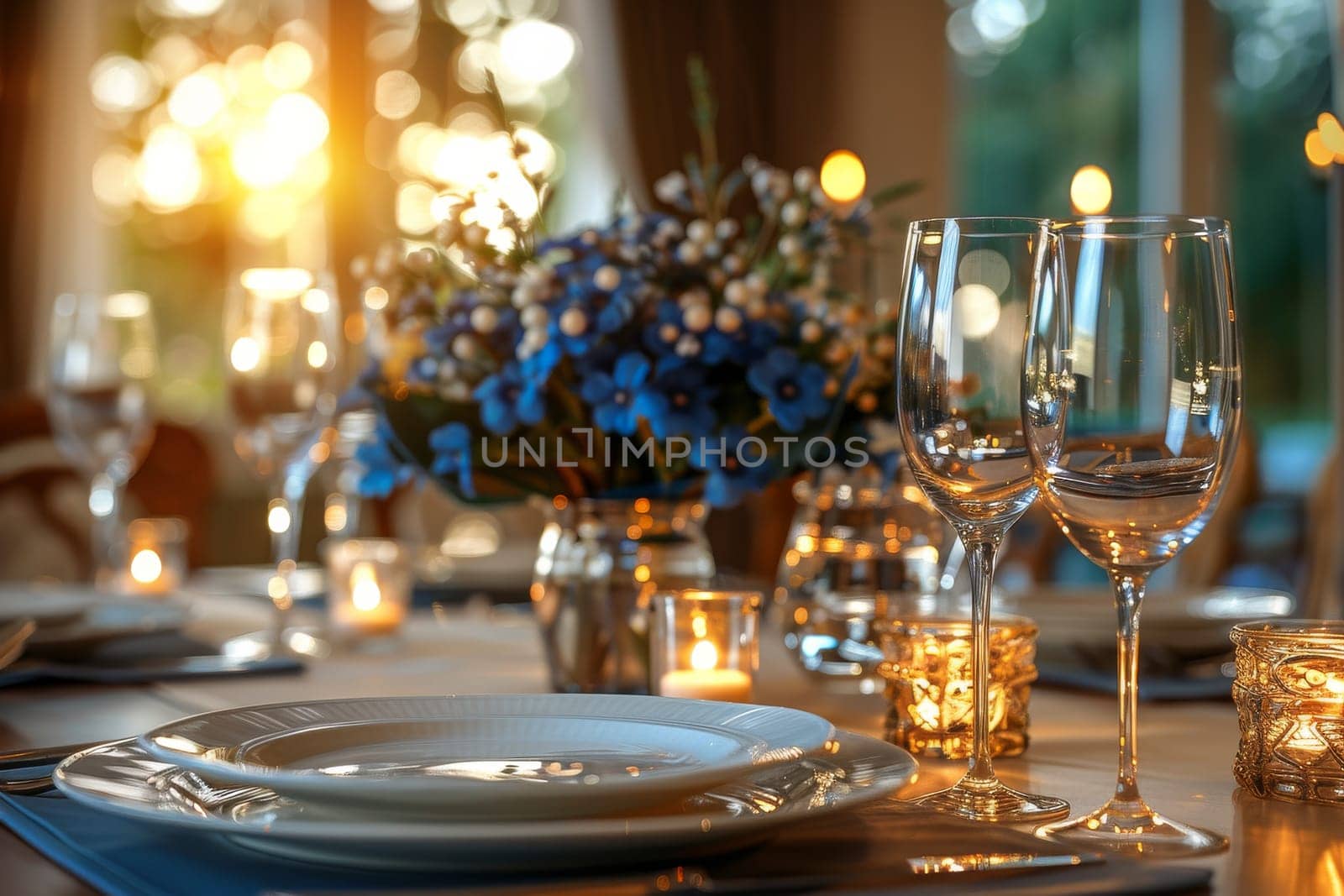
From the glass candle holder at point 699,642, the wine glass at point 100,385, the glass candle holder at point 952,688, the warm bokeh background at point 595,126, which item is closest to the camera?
the glass candle holder at point 952,688

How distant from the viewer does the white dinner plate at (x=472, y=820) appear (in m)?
0.56

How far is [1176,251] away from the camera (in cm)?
69

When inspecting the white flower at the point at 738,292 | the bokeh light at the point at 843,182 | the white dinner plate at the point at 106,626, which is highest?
the bokeh light at the point at 843,182

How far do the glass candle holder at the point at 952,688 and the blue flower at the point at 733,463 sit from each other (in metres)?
0.22

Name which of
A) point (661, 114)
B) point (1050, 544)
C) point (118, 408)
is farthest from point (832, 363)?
point (661, 114)

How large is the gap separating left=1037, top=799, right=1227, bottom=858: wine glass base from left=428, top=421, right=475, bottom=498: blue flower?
590mm

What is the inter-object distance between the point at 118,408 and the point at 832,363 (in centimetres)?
87

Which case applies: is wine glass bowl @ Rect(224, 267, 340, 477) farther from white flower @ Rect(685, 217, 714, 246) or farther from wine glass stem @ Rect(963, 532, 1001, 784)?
wine glass stem @ Rect(963, 532, 1001, 784)

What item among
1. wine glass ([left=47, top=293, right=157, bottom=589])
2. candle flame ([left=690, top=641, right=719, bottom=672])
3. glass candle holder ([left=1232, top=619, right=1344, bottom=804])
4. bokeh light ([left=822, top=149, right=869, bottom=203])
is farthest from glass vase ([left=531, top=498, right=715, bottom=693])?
wine glass ([left=47, top=293, right=157, bottom=589])

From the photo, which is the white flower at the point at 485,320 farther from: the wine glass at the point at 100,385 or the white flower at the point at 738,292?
the wine glass at the point at 100,385

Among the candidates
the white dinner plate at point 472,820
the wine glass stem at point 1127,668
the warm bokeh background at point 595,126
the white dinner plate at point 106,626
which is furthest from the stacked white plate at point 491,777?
the warm bokeh background at point 595,126

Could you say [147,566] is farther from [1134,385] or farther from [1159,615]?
[1134,385]

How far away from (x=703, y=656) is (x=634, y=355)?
0.23 m

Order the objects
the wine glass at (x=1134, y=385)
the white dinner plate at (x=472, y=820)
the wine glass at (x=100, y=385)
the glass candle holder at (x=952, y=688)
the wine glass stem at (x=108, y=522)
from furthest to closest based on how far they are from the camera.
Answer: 1. the wine glass stem at (x=108, y=522)
2. the wine glass at (x=100, y=385)
3. the glass candle holder at (x=952, y=688)
4. the wine glass at (x=1134, y=385)
5. the white dinner plate at (x=472, y=820)
